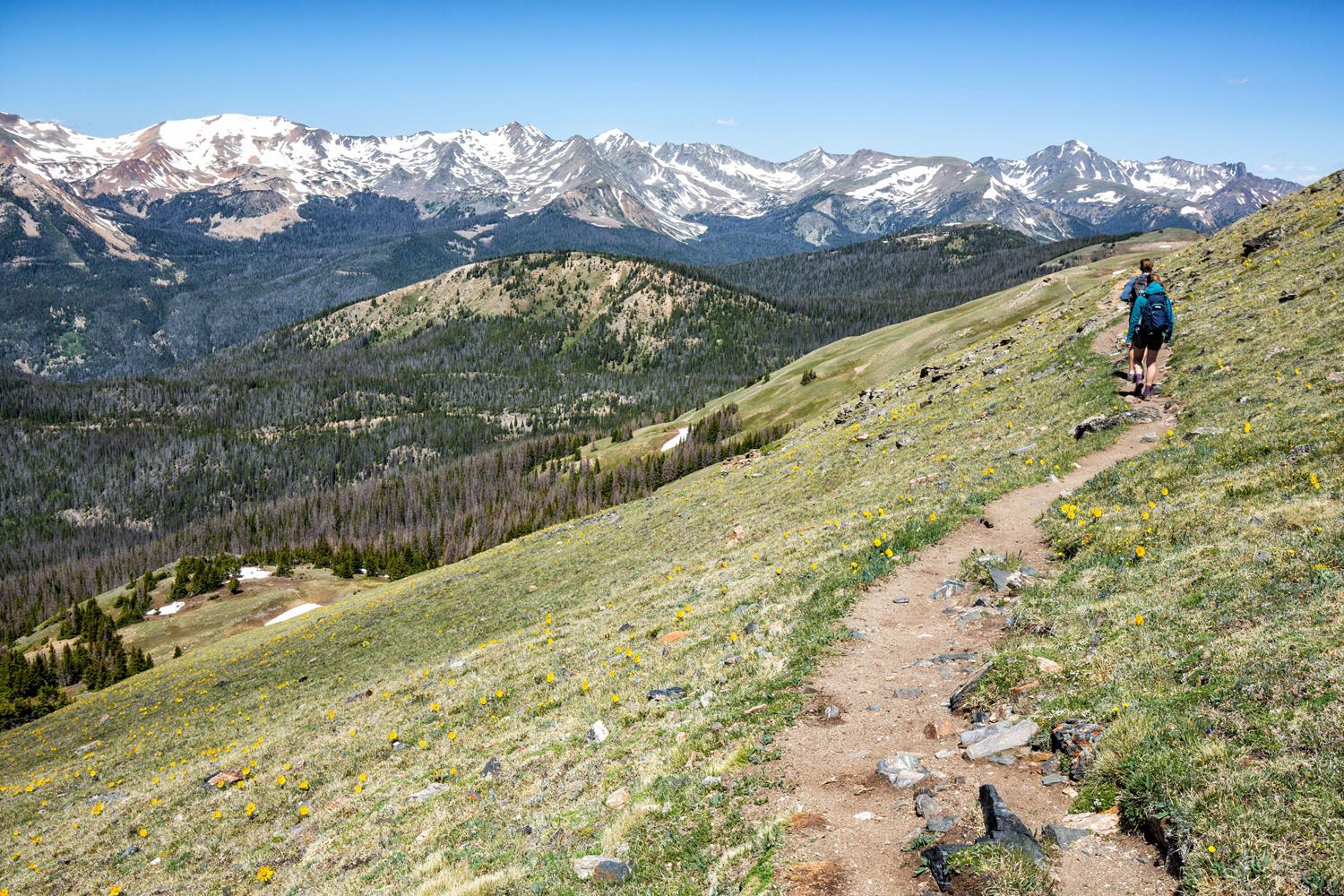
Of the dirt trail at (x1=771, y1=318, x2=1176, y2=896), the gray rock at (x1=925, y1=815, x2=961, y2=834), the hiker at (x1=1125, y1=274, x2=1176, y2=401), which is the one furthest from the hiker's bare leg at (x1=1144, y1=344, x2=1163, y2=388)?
the gray rock at (x1=925, y1=815, x2=961, y2=834)

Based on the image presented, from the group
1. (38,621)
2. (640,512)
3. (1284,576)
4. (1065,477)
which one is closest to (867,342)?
(640,512)

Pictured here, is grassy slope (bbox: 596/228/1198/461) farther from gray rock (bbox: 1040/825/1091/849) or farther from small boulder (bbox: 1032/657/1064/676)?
gray rock (bbox: 1040/825/1091/849)

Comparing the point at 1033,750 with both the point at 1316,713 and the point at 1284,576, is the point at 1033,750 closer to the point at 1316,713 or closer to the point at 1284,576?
the point at 1316,713

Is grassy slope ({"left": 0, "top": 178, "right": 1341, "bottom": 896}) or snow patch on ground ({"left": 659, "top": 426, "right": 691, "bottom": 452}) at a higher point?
grassy slope ({"left": 0, "top": 178, "right": 1341, "bottom": 896})

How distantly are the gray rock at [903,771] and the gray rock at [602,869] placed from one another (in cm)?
401

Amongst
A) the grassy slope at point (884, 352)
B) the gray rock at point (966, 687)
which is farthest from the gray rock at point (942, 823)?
the grassy slope at point (884, 352)

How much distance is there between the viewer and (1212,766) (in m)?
7.65

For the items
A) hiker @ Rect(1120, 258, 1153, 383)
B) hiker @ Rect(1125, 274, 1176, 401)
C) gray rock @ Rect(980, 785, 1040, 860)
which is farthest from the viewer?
hiker @ Rect(1120, 258, 1153, 383)

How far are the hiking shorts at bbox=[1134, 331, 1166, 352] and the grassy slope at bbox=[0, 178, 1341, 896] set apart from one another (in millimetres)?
2005

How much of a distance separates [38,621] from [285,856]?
179 meters

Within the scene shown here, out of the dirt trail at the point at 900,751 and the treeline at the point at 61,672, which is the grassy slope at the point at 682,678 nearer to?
the dirt trail at the point at 900,751

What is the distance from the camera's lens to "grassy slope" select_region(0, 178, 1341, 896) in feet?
32.6

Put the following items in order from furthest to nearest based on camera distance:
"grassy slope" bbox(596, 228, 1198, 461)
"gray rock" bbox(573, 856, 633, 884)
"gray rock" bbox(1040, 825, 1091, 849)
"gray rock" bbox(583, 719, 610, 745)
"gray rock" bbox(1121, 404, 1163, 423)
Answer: "grassy slope" bbox(596, 228, 1198, 461) < "gray rock" bbox(1121, 404, 1163, 423) < "gray rock" bbox(583, 719, 610, 745) < "gray rock" bbox(573, 856, 633, 884) < "gray rock" bbox(1040, 825, 1091, 849)

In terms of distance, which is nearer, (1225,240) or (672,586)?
(672,586)
